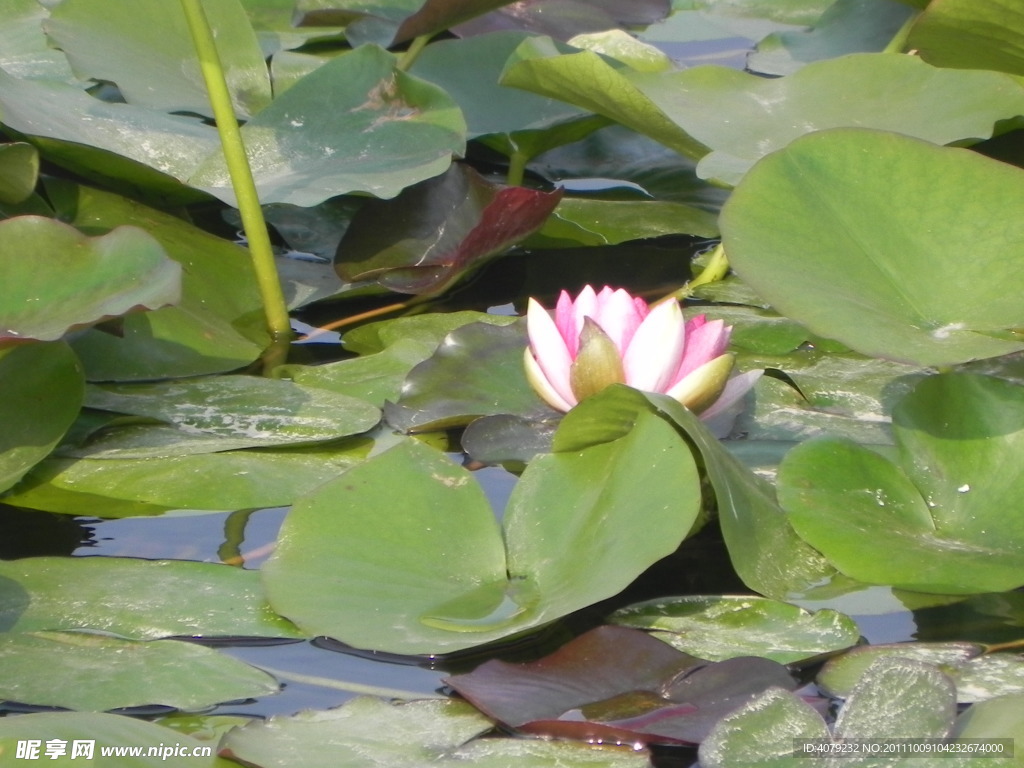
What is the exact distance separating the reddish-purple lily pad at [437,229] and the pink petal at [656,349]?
0.51 meters

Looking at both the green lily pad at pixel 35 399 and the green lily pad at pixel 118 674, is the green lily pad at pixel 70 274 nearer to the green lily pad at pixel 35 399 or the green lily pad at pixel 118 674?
the green lily pad at pixel 35 399

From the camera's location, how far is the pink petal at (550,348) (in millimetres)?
1064

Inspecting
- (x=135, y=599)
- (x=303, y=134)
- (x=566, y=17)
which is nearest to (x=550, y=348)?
(x=135, y=599)

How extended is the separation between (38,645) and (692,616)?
19.8 inches

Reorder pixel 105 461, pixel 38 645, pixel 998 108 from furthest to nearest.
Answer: pixel 998 108 < pixel 105 461 < pixel 38 645

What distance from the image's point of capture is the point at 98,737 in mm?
723

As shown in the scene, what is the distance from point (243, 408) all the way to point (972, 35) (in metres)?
1.08

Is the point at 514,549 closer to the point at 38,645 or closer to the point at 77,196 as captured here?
the point at 38,645

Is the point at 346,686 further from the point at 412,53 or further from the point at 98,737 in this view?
the point at 412,53

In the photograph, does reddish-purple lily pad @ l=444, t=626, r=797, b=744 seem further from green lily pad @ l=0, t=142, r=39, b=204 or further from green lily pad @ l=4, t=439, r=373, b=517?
green lily pad @ l=0, t=142, r=39, b=204

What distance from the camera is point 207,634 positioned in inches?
35.3

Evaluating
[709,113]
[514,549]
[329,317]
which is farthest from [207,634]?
[709,113]

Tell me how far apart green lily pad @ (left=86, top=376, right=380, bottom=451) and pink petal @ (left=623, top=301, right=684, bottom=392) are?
0.31 meters

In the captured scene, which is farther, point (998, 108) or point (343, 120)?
point (343, 120)
